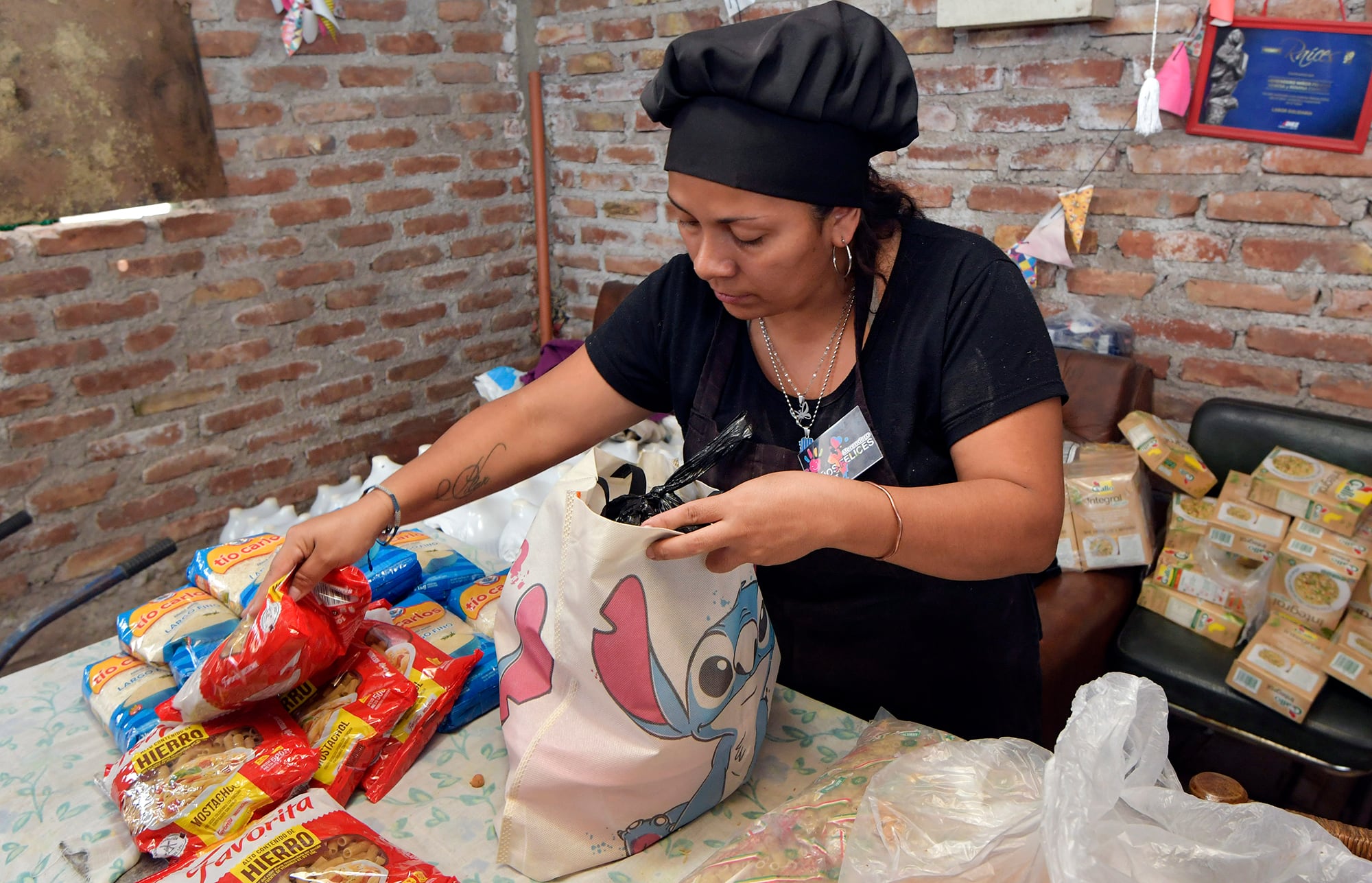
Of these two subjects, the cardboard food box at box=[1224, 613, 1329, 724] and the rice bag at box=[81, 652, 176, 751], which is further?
the cardboard food box at box=[1224, 613, 1329, 724]

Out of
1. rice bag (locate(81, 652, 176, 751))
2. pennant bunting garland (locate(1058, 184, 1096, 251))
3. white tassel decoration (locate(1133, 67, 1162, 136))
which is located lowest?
rice bag (locate(81, 652, 176, 751))

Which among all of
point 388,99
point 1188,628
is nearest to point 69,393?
point 388,99

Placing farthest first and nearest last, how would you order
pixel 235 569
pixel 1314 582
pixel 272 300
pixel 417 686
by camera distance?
pixel 272 300, pixel 1314 582, pixel 235 569, pixel 417 686

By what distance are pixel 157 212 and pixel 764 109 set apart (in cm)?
213

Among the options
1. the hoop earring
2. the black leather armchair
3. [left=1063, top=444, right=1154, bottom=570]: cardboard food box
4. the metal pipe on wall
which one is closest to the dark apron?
the hoop earring

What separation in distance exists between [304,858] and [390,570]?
1.76ft

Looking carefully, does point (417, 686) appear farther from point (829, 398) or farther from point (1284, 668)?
point (1284, 668)

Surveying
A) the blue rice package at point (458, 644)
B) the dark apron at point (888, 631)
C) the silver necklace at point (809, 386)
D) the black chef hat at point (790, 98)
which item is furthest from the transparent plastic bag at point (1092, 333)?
the blue rice package at point (458, 644)

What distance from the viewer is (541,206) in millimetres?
3420

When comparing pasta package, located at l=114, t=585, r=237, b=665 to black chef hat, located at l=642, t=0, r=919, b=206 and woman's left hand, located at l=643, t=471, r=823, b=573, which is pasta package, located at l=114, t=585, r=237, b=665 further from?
black chef hat, located at l=642, t=0, r=919, b=206

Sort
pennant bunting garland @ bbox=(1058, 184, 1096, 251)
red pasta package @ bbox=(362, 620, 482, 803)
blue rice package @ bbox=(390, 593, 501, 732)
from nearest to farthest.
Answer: red pasta package @ bbox=(362, 620, 482, 803) < blue rice package @ bbox=(390, 593, 501, 732) < pennant bunting garland @ bbox=(1058, 184, 1096, 251)

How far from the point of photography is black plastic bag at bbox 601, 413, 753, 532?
98 cm

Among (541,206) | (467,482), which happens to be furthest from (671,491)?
(541,206)

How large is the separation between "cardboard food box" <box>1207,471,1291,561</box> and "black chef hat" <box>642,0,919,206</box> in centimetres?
143
